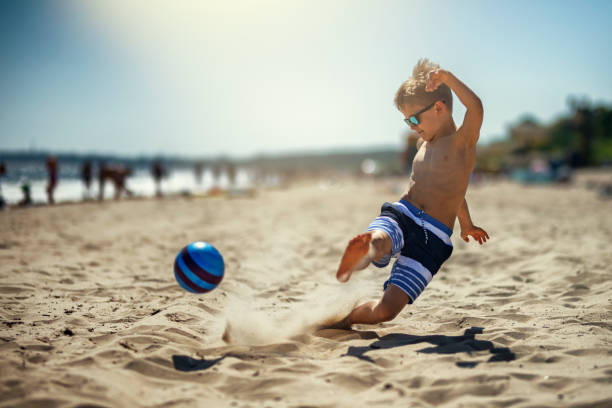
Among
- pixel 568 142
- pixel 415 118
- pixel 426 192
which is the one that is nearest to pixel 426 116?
pixel 415 118

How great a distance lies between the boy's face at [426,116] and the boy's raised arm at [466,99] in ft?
0.63

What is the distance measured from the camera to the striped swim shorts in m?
2.95

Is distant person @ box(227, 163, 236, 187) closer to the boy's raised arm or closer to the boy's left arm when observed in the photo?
the boy's left arm

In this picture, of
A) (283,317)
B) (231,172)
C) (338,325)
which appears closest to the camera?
(338,325)

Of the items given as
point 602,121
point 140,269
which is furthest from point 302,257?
point 602,121

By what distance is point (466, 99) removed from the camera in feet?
9.59

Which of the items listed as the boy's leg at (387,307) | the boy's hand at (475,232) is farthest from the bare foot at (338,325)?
the boy's hand at (475,232)

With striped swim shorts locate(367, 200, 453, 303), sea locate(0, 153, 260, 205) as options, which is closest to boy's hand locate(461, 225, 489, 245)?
striped swim shorts locate(367, 200, 453, 303)

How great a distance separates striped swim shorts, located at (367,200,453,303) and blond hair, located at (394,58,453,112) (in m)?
0.83

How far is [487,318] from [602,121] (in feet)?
266

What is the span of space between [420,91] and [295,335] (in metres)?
2.09

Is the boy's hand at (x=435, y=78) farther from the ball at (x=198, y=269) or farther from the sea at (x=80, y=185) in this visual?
the sea at (x=80, y=185)

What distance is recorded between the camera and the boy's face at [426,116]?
3119 mm

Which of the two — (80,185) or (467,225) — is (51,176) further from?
(80,185)
